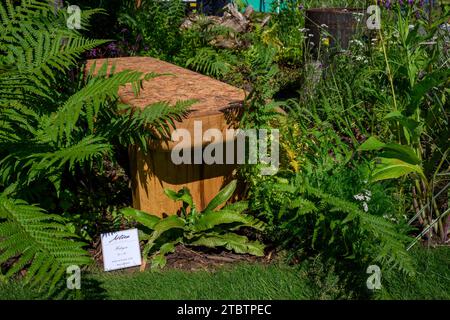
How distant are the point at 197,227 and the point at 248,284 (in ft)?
1.48

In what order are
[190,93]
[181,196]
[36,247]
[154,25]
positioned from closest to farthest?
[36,247]
[181,196]
[190,93]
[154,25]

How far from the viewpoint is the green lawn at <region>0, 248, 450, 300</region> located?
2.60m

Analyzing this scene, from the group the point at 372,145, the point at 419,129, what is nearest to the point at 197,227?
the point at 372,145

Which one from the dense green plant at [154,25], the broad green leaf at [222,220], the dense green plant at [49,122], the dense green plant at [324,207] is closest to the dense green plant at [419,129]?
the dense green plant at [324,207]

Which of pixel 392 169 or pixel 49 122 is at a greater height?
pixel 49 122

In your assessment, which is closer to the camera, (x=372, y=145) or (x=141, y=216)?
(x=372, y=145)

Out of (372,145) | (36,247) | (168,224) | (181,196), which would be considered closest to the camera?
(36,247)

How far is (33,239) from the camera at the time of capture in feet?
6.41

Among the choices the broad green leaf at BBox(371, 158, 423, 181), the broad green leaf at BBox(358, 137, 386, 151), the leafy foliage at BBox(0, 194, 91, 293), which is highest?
the broad green leaf at BBox(358, 137, 386, 151)

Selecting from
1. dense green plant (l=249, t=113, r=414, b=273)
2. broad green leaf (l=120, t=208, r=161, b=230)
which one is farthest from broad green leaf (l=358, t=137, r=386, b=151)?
broad green leaf (l=120, t=208, r=161, b=230)

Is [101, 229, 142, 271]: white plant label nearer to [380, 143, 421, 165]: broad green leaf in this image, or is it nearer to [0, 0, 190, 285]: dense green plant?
[0, 0, 190, 285]: dense green plant

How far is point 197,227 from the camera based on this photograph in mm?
2979

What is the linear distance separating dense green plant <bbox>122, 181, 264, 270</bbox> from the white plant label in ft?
0.22

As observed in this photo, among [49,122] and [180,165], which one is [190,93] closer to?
[180,165]
